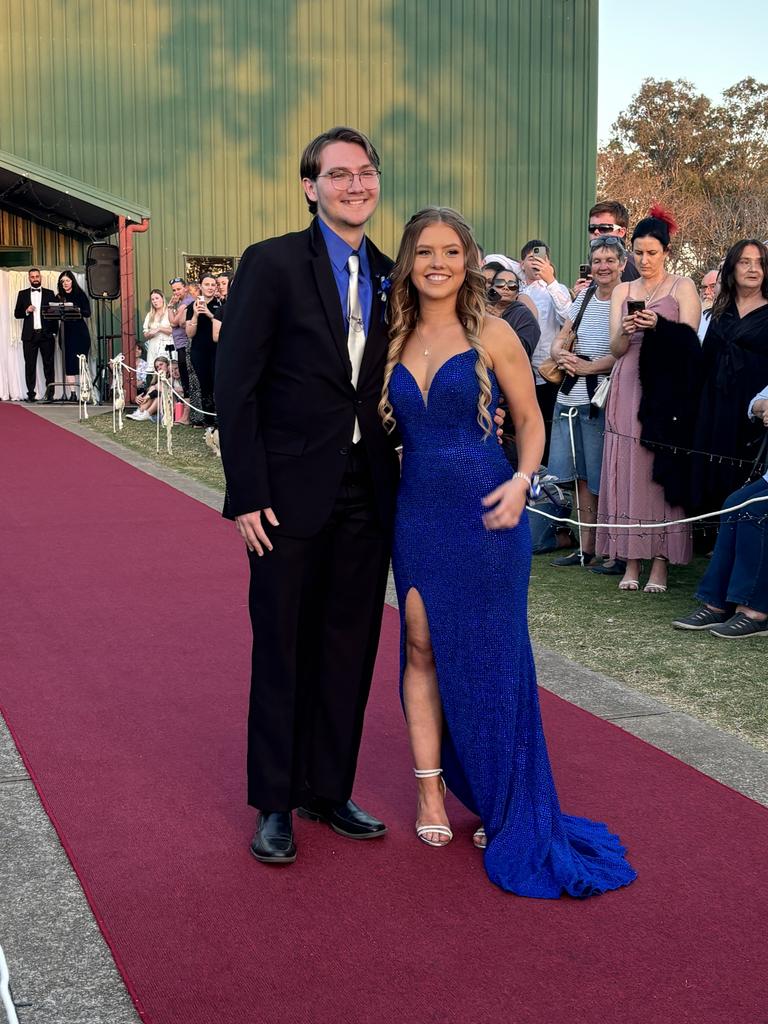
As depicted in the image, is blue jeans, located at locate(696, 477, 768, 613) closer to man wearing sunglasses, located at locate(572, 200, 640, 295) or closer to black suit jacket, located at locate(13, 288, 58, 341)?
man wearing sunglasses, located at locate(572, 200, 640, 295)

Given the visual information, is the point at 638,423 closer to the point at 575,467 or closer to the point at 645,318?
the point at 645,318

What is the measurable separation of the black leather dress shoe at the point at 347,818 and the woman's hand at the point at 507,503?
1.02 metres

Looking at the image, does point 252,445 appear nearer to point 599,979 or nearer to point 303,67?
point 599,979

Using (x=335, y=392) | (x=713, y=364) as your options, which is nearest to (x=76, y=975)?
(x=335, y=392)

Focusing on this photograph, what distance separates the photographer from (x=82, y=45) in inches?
920

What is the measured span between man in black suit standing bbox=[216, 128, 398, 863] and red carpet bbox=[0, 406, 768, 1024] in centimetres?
32

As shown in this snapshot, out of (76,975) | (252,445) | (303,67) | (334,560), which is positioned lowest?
(76,975)

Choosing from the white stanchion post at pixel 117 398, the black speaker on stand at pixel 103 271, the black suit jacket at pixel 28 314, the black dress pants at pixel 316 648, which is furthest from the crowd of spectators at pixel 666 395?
the black suit jacket at pixel 28 314

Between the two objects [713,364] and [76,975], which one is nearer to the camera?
[76,975]

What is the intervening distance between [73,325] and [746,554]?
17728 millimetres

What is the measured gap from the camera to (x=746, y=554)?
20.1 ft

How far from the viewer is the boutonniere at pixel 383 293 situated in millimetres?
3588

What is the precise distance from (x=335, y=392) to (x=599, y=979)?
5.51 feet

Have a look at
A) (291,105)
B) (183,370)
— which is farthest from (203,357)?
(291,105)
